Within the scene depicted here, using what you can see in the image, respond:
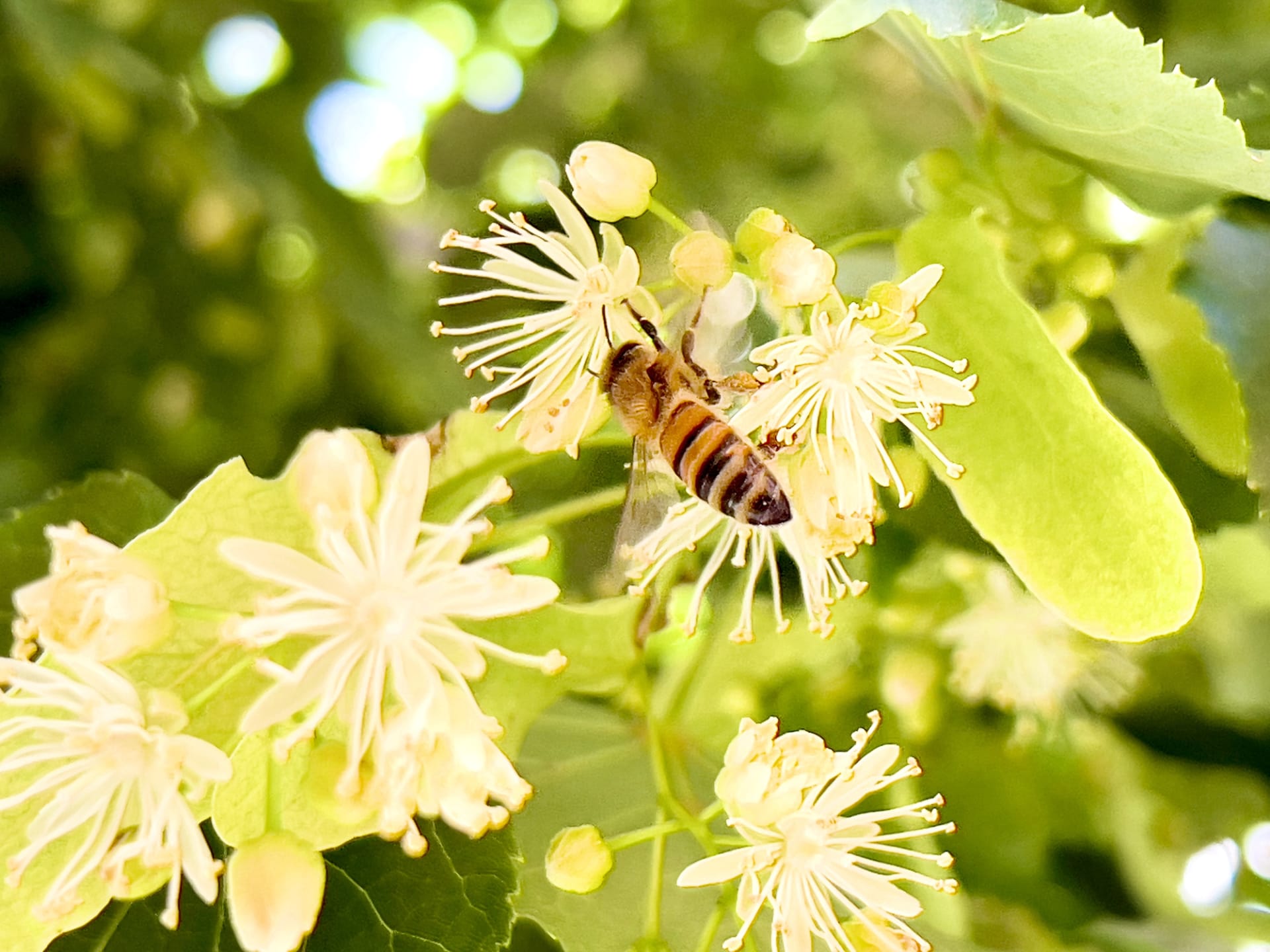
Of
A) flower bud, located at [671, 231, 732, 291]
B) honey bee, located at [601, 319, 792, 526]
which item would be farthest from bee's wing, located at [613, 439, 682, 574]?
flower bud, located at [671, 231, 732, 291]

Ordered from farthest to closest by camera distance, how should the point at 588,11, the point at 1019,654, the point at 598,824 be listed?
the point at 588,11
the point at 1019,654
the point at 598,824

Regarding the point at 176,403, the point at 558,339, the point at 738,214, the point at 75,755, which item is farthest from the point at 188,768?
the point at 176,403

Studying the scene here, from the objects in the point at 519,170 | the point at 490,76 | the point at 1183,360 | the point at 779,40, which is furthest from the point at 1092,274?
the point at 490,76

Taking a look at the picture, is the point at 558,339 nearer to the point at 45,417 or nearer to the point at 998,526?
the point at 998,526

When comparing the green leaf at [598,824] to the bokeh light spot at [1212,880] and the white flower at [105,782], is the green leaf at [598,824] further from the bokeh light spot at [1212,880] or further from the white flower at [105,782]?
the bokeh light spot at [1212,880]

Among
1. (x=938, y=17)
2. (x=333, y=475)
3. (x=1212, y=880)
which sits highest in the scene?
(x=938, y=17)

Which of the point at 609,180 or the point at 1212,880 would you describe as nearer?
the point at 609,180

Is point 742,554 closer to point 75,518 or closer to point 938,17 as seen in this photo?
point 938,17
